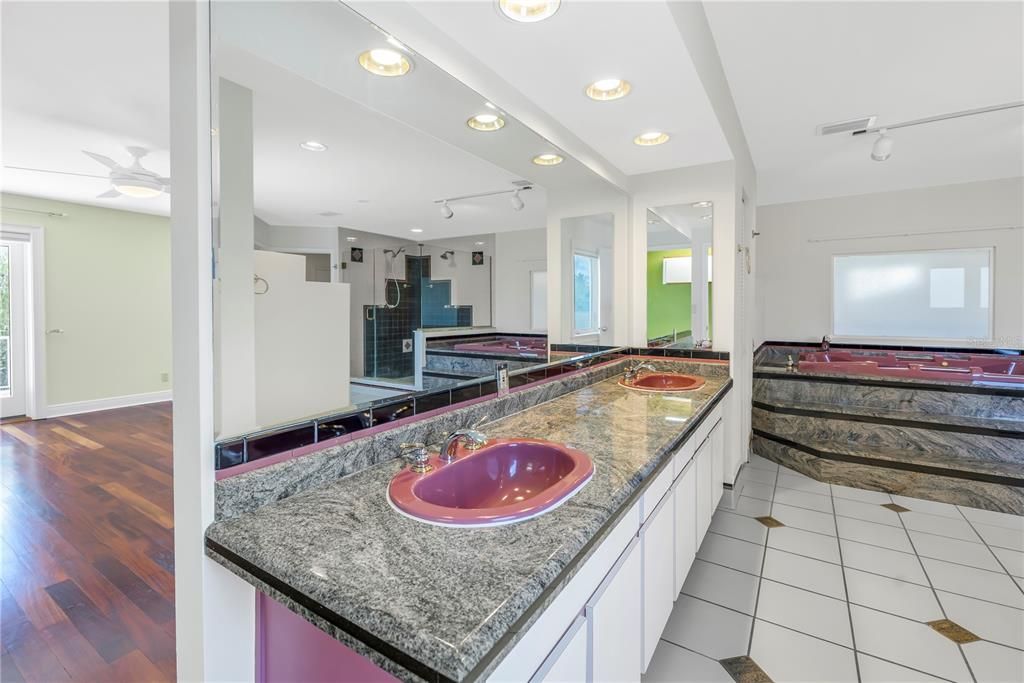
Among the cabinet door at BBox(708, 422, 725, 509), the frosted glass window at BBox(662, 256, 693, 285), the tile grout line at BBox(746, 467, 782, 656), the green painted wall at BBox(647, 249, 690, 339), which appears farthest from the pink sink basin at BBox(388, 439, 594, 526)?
the frosted glass window at BBox(662, 256, 693, 285)

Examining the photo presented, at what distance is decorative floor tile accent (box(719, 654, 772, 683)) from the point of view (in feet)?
5.15

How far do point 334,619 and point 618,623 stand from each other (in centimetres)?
75

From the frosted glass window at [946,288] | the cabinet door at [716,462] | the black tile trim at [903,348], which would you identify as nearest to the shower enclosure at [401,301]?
the cabinet door at [716,462]

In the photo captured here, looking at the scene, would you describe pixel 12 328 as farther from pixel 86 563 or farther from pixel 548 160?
pixel 548 160

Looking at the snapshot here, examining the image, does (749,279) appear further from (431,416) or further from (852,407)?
(431,416)

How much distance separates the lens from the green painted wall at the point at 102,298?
16.6ft

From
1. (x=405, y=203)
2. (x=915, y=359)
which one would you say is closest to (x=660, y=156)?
(x=405, y=203)

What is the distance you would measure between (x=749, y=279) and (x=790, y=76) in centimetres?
155

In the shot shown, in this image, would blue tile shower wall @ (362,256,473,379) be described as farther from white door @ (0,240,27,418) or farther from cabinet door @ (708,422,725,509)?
white door @ (0,240,27,418)

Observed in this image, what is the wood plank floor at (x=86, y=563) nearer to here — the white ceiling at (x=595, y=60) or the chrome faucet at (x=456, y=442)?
the chrome faucet at (x=456, y=442)

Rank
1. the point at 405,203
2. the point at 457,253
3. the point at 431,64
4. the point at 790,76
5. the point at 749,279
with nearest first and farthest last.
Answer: the point at 431,64 → the point at 405,203 → the point at 457,253 → the point at 790,76 → the point at 749,279

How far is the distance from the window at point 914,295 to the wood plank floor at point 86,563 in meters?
6.09

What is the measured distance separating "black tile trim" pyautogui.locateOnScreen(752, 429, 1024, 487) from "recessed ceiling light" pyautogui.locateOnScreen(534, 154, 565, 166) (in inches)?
114

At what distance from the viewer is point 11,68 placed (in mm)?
2256
